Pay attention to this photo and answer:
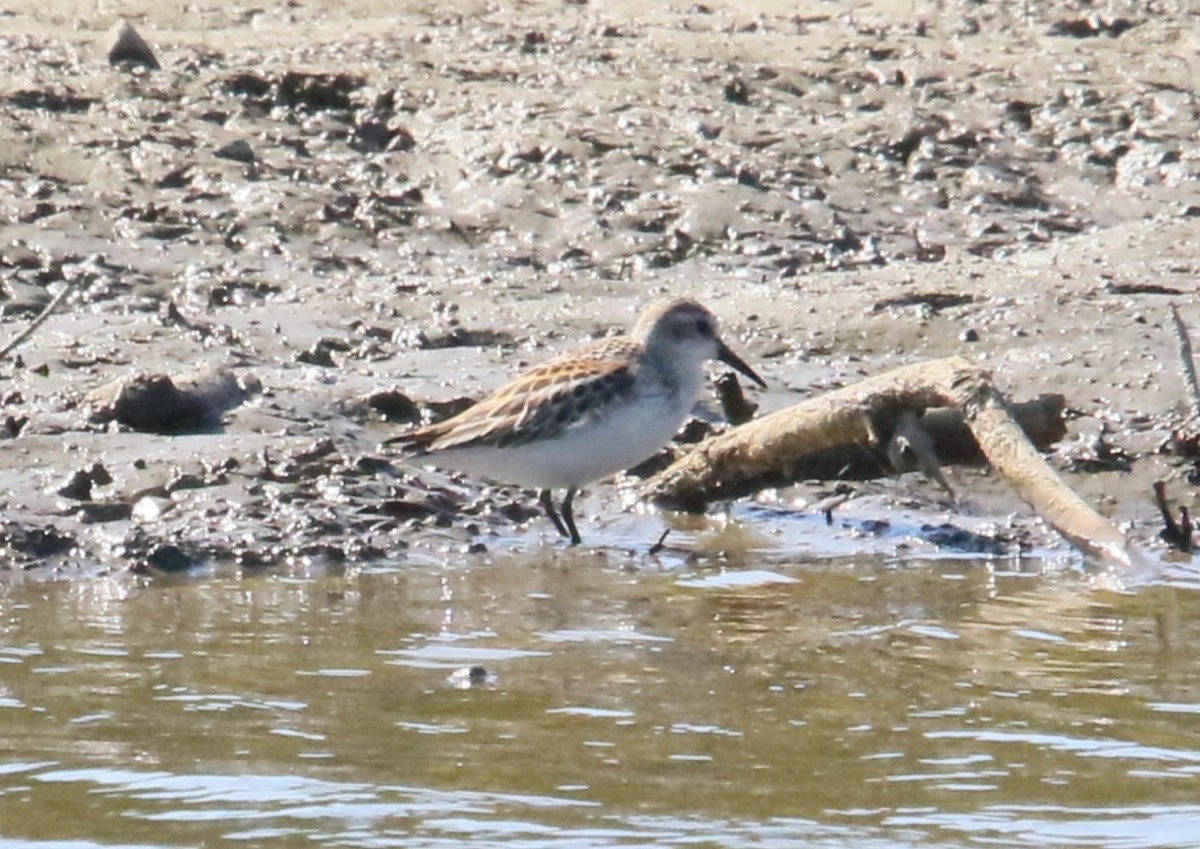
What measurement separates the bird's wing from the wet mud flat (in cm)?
35

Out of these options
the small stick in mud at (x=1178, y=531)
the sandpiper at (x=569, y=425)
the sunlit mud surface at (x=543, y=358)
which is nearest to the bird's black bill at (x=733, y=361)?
the sandpiper at (x=569, y=425)

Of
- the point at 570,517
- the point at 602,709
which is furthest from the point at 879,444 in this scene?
the point at 602,709

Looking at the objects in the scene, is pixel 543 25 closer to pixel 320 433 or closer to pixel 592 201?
pixel 592 201

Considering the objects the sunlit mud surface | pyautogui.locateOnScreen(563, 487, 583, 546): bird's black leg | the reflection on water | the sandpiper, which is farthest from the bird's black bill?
the reflection on water

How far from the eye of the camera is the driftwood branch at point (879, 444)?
22.4 ft

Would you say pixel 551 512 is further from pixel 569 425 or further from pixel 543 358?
pixel 543 358

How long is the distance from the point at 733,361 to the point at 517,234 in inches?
88.6

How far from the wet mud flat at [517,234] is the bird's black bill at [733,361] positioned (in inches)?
13.9

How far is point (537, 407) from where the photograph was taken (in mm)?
7746

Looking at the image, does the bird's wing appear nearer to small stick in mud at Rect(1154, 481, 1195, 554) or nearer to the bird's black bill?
the bird's black bill

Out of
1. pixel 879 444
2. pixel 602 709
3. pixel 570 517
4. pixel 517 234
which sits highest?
pixel 517 234

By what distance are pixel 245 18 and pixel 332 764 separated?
7.87 m

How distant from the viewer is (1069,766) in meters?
5.44

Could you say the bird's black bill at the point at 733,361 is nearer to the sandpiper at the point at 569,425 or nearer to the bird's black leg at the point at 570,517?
the sandpiper at the point at 569,425
